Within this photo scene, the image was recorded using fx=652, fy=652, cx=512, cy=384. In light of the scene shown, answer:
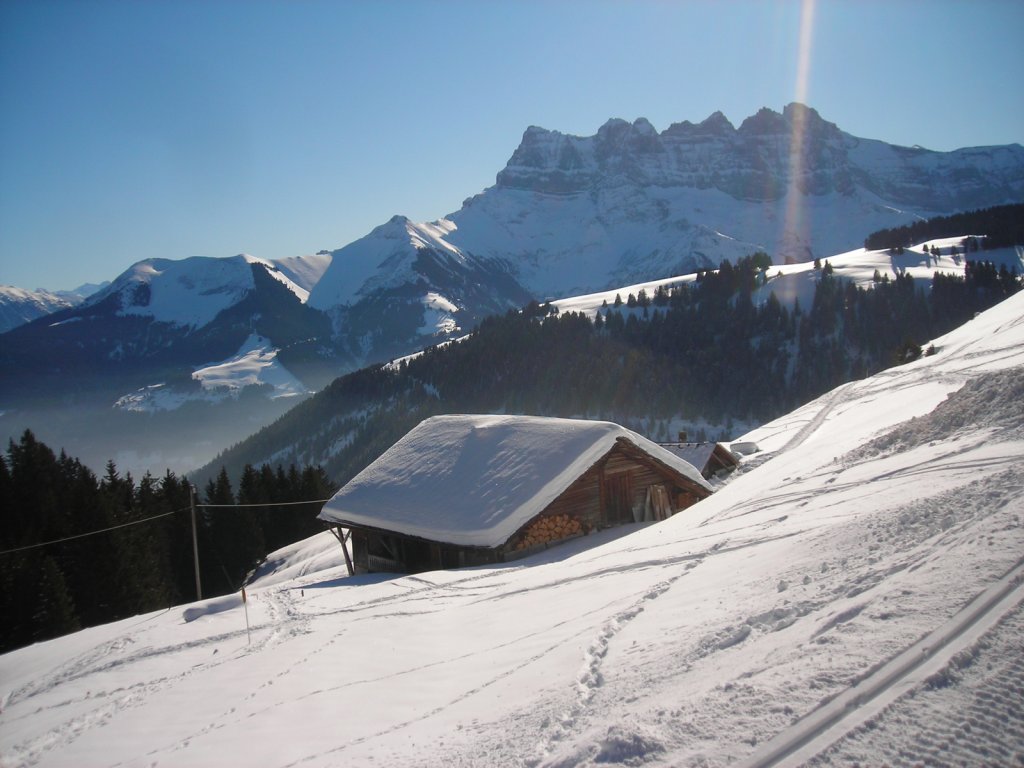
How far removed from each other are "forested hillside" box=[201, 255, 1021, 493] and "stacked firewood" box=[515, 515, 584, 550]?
88781 millimetres

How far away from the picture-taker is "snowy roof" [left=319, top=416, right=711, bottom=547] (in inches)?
792

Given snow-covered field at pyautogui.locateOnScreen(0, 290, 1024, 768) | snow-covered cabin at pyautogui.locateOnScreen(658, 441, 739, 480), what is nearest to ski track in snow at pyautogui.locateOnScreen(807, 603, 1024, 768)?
snow-covered field at pyautogui.locateOnScreen(0, 290, 1024, 768)

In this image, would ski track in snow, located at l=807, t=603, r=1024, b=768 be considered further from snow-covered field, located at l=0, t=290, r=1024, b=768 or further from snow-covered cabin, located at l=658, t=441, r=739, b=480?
snow-covered cabin, located at l=658, t=441, r=739, b=480

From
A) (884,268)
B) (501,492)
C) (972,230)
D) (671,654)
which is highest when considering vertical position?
(972,230)

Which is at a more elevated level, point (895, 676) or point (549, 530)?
point (895, 676)

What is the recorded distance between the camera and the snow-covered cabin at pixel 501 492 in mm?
20047

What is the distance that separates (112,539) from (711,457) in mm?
30675

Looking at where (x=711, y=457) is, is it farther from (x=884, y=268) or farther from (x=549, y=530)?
(x=884, y=268)

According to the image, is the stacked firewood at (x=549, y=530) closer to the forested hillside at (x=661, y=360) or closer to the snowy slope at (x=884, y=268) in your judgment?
the forested hillside at (x=661, y=360)

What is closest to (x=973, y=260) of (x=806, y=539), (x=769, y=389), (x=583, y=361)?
(x=769, y=389)

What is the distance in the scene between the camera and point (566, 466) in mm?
21047

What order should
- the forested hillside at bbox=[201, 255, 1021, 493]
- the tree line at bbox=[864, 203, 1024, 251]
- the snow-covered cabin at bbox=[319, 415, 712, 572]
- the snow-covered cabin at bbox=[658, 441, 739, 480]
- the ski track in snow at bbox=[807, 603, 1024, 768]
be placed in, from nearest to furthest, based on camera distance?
1. the ski track in snow at bbox=[807, 603, 1024, 768]
2. the snow-covered cabin at bbox=[319, 415, 712, 572]
3. the snow-covered cabin at bbox=[658, 441, 739, 480]
4. the forested hillside at bbox=[201, 255, 1021, 493]
5. the tree line at bbox=[864, 203, 1024, 251]

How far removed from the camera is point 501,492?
68.9 ft

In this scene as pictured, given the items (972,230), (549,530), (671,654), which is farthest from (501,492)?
(972,230)
